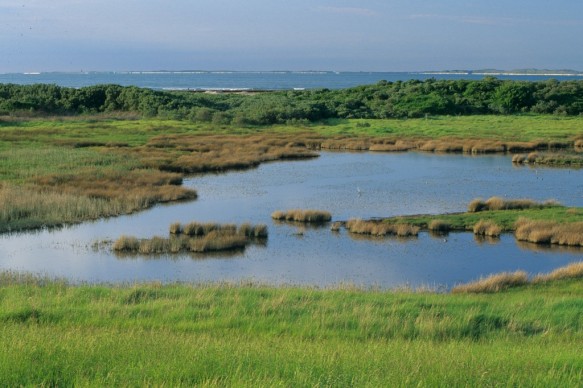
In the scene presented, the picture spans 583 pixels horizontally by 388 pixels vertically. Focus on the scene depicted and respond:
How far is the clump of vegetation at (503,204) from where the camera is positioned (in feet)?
105

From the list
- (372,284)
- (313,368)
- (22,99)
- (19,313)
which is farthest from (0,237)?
(22,99)

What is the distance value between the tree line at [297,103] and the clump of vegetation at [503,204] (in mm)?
49183

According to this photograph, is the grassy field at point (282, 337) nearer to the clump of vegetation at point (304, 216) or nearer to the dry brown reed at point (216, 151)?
the clump of vegetation at point (304, 216)

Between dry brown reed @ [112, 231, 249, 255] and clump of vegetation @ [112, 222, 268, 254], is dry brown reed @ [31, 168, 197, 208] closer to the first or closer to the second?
clump of vegetation @ [112, 222, 268, 254]

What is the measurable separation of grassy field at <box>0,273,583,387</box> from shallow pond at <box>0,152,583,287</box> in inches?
207

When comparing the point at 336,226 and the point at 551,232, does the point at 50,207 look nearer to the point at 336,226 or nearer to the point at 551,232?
the point at 336,226

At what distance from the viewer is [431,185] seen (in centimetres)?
4069

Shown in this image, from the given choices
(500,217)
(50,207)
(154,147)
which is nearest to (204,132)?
(154,147)

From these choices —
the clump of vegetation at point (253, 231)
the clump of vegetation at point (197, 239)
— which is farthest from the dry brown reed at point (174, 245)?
the clump of vegetation at point (253, 231)

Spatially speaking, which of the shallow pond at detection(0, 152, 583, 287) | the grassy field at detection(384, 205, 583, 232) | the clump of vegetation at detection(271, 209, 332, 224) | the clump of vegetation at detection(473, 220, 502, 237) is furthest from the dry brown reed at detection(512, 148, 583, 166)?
the clump of vegetation at detection(271, 209, 332, 224)

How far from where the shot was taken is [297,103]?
91.2m

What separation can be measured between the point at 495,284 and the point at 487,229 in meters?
10.0

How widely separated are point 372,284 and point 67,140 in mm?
41563

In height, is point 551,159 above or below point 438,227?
above
